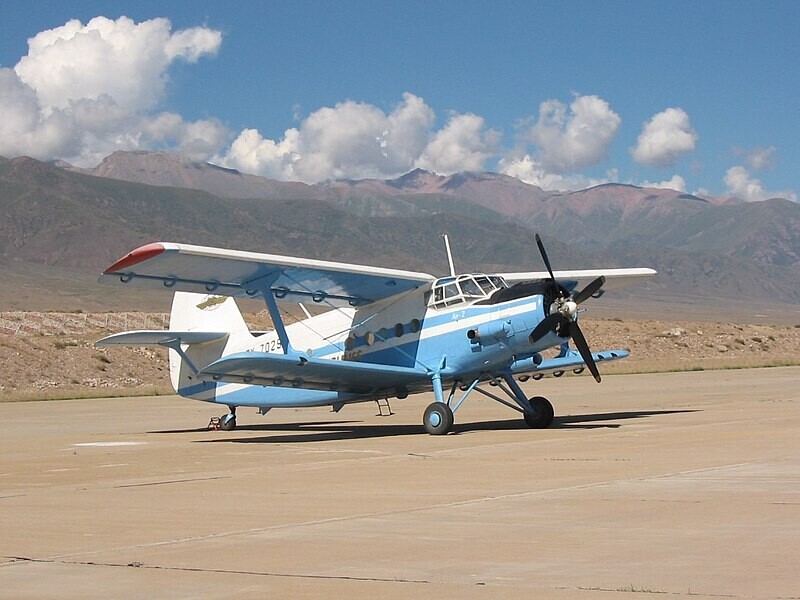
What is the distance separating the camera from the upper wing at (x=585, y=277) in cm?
2352

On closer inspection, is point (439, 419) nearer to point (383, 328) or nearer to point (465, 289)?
point (465, 289)

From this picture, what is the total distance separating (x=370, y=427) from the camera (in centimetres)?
2652

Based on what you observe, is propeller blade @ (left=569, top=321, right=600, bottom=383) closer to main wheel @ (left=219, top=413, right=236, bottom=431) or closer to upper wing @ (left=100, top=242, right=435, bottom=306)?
upper wing @ (left=100, top=242, right=435, bottom=306)

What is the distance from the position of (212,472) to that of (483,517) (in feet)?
21.1

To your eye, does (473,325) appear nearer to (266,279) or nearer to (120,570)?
(266,279)

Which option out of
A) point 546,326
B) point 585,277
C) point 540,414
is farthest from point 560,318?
point 585,277

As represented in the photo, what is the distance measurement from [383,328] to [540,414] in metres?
3.55

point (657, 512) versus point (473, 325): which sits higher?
point (473, 325)

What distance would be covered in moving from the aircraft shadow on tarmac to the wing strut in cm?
186

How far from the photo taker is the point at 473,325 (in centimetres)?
2230

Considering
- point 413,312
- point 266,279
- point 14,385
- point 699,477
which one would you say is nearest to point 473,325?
point 413,312

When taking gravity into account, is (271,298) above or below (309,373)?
above

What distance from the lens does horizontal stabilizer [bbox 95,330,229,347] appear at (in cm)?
2419

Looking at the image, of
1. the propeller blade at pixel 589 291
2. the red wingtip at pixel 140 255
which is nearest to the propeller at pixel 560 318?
the propeller blade at pixel 589 291
